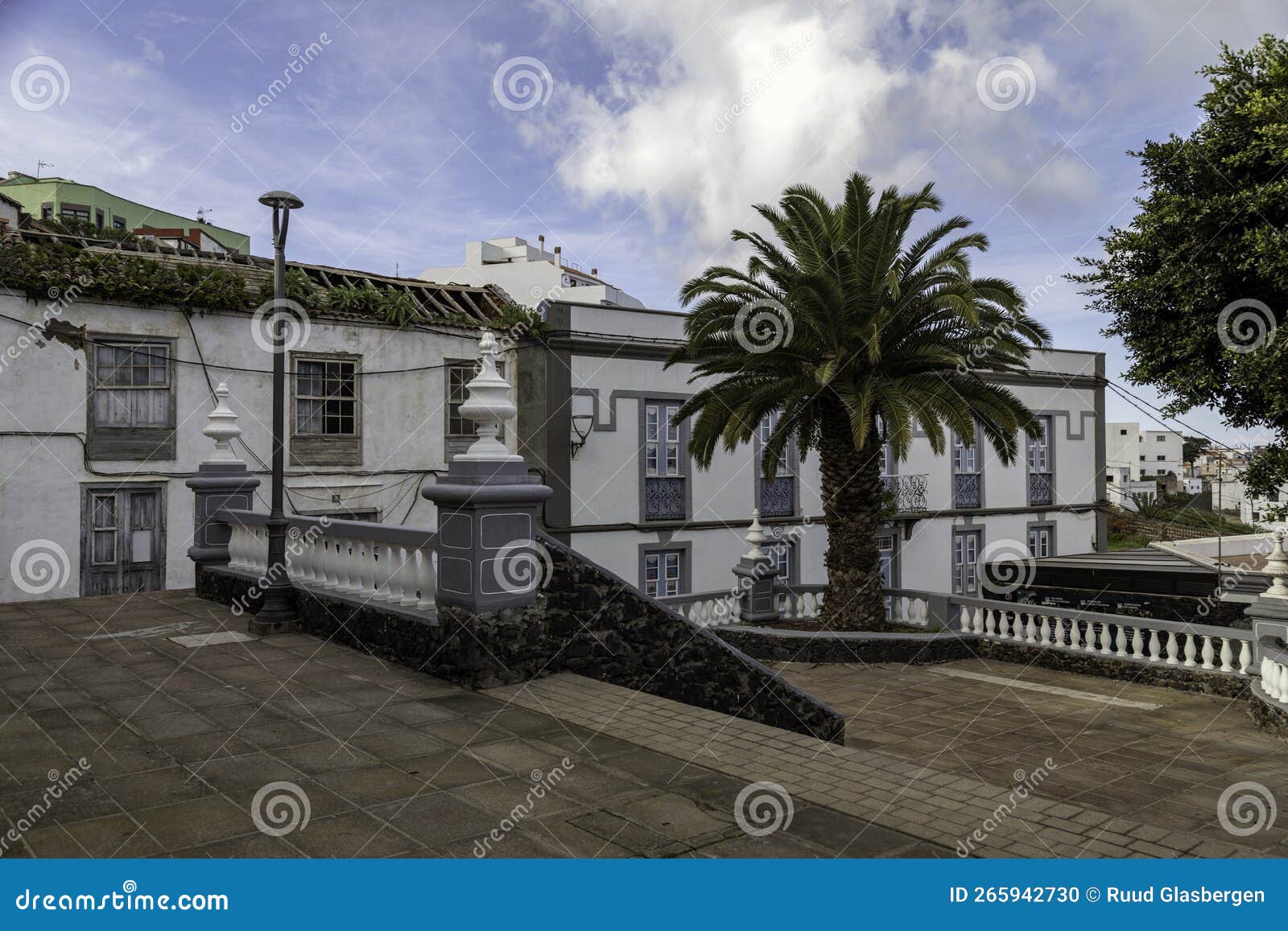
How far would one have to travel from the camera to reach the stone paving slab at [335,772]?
4.10 m

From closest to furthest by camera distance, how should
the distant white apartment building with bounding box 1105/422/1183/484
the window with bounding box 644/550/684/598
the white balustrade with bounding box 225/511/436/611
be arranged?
1. the white balustrade with bounding box 225/511/436/611
2. the window with bounding box 644/550/684/598
3. the distant white apartment building with bounding box 1105/422/1183/484

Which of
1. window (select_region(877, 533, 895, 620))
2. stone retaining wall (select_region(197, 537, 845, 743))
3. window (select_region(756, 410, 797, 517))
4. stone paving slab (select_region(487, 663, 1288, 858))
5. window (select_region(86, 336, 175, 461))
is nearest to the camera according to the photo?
stone paving slab (select_region(487, 663, 1288, 858))

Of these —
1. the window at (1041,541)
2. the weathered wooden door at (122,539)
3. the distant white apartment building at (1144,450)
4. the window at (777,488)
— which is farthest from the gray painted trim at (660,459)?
the distant white apartment building at (1144,450)

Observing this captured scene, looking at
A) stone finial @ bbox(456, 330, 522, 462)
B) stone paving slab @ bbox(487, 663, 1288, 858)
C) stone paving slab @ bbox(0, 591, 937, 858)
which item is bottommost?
stone paving slab @ bbox(487, 663, 1288, 858)

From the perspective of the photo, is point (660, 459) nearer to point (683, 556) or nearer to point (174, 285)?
point (683, 556)

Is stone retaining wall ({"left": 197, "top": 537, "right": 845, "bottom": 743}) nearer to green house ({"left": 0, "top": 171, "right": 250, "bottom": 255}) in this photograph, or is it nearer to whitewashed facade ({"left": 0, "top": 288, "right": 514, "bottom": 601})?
whitewashed facade ({"left": 0, "top": 288, "right": 514, "bottom": 601})

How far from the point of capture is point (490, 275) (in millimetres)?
31984

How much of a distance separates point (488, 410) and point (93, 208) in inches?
1204

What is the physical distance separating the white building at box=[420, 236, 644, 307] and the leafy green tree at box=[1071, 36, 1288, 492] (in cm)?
1479

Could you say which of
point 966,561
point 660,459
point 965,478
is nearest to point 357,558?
point 660,459

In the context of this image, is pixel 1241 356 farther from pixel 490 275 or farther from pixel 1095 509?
pixel 490 275

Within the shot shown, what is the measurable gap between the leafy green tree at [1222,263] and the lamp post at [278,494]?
1383cm

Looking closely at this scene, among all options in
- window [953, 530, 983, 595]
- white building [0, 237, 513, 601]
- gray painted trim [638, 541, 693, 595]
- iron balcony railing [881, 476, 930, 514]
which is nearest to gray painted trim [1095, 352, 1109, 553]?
window [953, 530, 983, 595]

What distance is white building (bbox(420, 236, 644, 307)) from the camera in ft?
96.2
